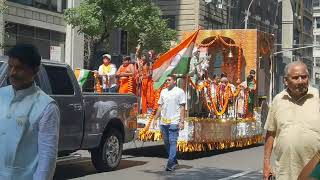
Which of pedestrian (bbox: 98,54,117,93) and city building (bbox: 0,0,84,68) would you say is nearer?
pedestrian (bbox: 98,54,117,93)

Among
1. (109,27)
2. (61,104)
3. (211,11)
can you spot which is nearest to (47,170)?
(61,104)

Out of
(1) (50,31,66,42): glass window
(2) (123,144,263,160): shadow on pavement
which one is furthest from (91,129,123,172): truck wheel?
(1) (50,31,66,42): glass window

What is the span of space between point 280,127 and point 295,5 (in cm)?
7565

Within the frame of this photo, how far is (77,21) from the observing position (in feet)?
86.4

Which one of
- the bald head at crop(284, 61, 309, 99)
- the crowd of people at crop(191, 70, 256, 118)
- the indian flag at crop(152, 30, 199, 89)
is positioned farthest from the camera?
the crowd of people at crop(191, 70, 256, 118)

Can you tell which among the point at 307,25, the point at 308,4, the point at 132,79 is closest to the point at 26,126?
the point at 132,79

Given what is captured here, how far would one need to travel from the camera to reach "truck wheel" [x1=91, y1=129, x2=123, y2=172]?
11.3 meters

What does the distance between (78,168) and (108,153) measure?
82cm

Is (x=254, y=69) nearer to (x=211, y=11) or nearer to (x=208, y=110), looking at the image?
(x=208, y=110)

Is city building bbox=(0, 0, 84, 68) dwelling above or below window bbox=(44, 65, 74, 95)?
above

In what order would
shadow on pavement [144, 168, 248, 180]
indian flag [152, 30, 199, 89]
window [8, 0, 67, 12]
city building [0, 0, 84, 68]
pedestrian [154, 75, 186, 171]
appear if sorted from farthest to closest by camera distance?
window [8, 0, 67, 12] → city building [0, 0, 84, 68] → indian flag [152, 30, 199, 89] → pedestrian [154, 75, 186, 171] → shadow on pavement [144, 168, 248, 180]

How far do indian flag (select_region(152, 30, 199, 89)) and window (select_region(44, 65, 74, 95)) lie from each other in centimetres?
396

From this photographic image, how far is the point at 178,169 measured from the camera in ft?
39.3

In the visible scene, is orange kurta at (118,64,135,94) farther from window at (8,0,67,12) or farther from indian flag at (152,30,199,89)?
window at (8,0,67,12)
